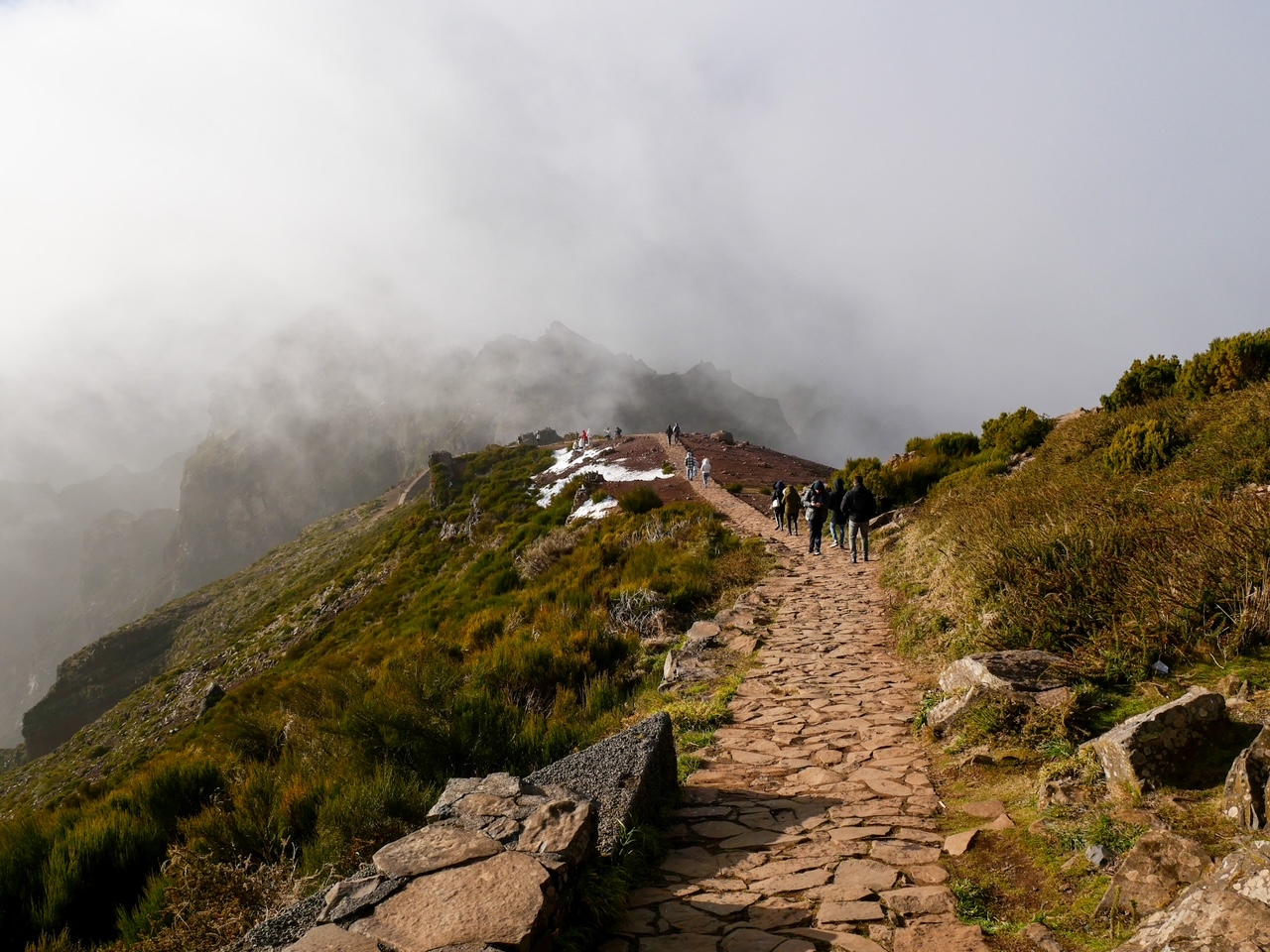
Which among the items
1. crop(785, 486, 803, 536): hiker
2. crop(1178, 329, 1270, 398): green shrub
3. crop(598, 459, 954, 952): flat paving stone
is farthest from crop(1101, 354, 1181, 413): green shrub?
crop(598, 459, 954, 952): flat paving stone

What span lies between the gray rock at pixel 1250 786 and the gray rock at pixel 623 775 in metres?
2.87

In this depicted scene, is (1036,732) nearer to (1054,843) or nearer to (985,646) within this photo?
(1054,843)

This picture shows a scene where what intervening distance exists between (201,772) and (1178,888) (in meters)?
7.93

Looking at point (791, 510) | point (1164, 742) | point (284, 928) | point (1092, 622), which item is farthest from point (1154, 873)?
point (791, 510)

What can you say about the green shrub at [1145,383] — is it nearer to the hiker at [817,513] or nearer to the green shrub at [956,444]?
the green shrub at [956,444]

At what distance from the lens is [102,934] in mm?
4648

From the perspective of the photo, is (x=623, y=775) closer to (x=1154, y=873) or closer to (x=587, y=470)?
(x=1154, y=873)

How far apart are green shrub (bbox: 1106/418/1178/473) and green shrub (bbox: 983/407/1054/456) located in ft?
17.0

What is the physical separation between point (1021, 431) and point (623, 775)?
1508cm

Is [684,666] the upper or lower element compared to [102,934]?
upper

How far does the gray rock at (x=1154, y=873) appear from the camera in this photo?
99.1 inches

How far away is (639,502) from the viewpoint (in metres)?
22.7

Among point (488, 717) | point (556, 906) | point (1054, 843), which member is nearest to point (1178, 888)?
point (1054, 843)

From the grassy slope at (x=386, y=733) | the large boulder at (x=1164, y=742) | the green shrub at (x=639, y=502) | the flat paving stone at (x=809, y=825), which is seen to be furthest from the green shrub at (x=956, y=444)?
the large boulder at (x=1164, y=742)
